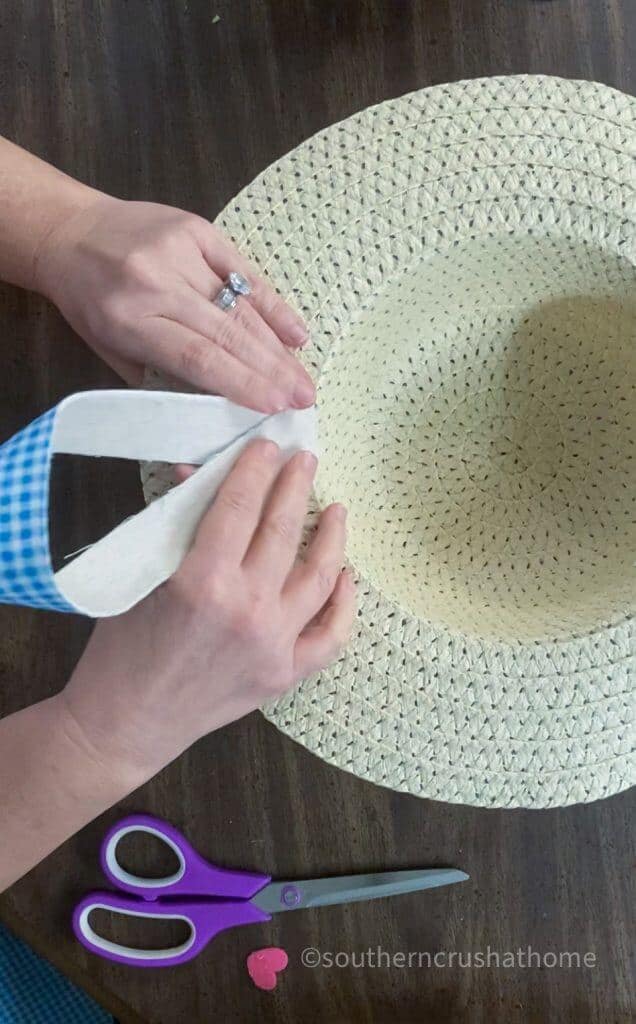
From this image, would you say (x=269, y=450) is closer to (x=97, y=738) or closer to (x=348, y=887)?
(x=97, y=738)

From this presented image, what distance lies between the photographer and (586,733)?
13.5 inches

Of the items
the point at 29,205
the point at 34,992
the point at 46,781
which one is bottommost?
the point at 34,992

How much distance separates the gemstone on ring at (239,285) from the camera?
32 cm

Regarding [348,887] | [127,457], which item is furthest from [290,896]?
[127,457]

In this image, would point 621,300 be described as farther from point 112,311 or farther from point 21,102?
point 21,102

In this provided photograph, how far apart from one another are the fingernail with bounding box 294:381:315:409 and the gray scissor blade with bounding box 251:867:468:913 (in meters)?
0.28

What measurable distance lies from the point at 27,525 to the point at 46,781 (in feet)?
0.49

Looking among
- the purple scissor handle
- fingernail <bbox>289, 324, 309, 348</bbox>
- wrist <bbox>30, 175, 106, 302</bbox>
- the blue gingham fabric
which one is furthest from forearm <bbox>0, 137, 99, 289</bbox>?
the blue gingham fabric

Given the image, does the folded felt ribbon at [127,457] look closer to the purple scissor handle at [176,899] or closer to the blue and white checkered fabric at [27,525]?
the blue and white checkered fabric at [27,525]

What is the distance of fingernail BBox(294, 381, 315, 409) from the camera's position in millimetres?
320

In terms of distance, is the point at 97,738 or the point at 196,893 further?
the point at 196,893

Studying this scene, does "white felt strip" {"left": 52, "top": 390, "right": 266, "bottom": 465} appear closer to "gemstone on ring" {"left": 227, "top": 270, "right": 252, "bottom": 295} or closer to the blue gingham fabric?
"gemstone on ring" {"left": 227, "top": 270, "right": 252, "bottom": 295}

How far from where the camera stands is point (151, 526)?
0.29 m

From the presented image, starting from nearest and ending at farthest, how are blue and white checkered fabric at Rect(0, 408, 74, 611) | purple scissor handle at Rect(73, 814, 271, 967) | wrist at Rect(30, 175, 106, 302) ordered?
blue and white checkered fabric at Rect(0, 408, 74, 611) < wrist at Rect(30, 175, 106, 302) < purple scissor handle at Rect(73, 814, 271, 967)
